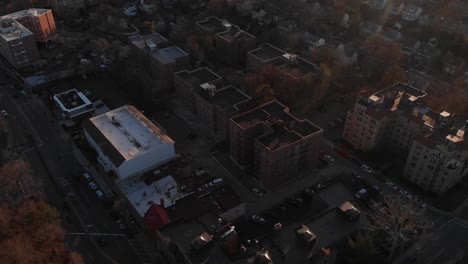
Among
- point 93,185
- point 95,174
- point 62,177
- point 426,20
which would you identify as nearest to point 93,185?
point 93,185

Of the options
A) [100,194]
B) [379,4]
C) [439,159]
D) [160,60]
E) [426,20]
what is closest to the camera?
[439,159]

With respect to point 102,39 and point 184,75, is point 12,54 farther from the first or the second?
point 184,75

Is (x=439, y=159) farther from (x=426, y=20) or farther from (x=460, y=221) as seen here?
(x=426, y=20)

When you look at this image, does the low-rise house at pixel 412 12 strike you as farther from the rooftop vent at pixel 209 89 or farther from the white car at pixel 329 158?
the rooftop vent at pixel 209 89

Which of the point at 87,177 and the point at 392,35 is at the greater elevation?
the point at 392,35

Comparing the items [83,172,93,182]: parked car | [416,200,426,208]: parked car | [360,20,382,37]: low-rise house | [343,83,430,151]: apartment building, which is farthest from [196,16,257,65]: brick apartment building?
[416,200,426,208]: parked car

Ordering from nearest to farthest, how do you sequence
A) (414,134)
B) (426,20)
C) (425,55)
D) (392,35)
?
(414,134)
(425,55)
(392,35)
(426,20)
